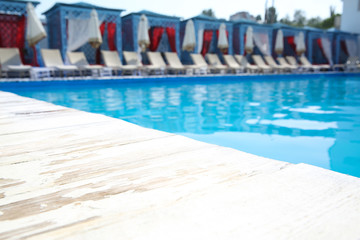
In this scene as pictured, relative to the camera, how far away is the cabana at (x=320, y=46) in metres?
17.5

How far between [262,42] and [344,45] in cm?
754

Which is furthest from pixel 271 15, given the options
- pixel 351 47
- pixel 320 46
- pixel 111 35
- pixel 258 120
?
pixel 258 120

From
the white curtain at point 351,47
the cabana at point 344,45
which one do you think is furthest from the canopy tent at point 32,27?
the white curtain at point 351,47

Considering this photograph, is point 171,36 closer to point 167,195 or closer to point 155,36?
point 155,36

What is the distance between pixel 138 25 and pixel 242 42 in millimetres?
5537

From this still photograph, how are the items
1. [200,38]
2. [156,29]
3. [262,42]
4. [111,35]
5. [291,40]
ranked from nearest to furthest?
1. [111,35]
2. [156,29]
3. [200,38]
4. [262,42]
5. [291,40]

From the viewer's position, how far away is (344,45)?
19328 mm

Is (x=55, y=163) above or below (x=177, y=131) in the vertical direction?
above

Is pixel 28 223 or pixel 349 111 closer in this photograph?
pixel 28 223

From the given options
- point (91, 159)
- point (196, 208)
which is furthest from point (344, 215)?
point (91, 159)

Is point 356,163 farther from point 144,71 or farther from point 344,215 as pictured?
point 144,71

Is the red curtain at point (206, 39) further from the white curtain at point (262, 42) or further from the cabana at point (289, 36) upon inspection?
the cabana at point (289, 36)

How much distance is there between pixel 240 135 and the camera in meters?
3.56

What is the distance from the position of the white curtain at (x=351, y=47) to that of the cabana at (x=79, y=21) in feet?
50.5
